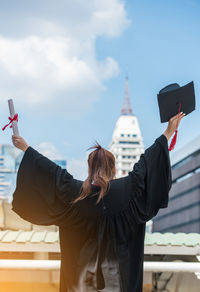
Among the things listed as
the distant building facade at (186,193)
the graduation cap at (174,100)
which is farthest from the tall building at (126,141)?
the graduation cap at (174,100)

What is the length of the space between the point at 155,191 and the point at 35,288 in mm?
1816

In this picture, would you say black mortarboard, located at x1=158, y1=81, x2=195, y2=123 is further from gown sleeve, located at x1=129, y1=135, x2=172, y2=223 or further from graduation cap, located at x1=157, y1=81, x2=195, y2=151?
gown sleeve, located at x1=129, y1=135, x2=172, y2=223

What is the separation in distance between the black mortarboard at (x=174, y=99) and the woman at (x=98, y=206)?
0.56 ft

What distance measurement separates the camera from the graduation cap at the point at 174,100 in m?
3.06

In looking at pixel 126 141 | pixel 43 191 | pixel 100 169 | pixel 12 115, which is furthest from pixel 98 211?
pixel 126 141

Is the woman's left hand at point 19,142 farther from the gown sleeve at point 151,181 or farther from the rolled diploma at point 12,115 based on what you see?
the gown sleeve at point 151,181

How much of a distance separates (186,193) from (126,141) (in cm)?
7941

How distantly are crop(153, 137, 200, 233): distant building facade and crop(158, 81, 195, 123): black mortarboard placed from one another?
56.7 metres

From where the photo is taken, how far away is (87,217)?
2.96 metres

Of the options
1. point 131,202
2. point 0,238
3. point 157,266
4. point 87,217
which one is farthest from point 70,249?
point 0,238

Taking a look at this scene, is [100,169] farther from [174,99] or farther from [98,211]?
[174,99]

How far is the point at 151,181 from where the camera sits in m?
2.99

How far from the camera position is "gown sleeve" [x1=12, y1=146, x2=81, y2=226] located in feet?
9.64

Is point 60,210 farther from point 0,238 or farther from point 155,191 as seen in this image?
point 0,238
